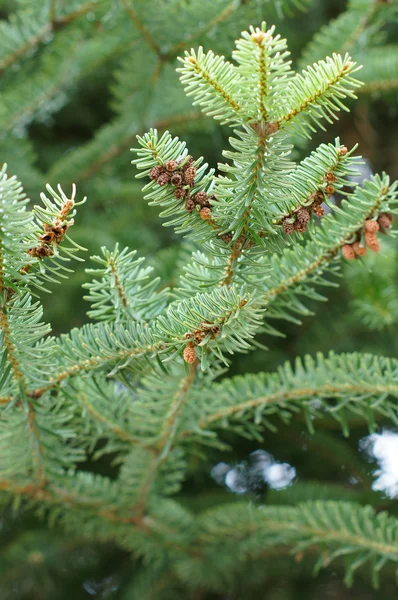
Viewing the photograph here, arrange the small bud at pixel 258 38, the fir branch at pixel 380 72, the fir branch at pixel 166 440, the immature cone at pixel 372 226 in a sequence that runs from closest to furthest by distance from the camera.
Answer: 1. the small bud at pixel 258 38
2. the immature cone at pixel 372 226
3. the fir branch at pixel 166 440
4. the fir branch at pixel 380 72

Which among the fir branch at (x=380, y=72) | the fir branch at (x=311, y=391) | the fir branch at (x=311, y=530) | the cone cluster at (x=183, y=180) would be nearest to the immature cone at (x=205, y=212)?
the cone cluster at (x=183, y=180)

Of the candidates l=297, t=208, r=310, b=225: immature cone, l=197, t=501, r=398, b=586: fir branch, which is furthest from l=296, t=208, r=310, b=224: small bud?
l=197, t=501, r=398, b=586: fir branch

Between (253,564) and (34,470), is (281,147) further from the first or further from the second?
(253,564)

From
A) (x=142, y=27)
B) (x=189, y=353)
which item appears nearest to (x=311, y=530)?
(x=189, y=353)

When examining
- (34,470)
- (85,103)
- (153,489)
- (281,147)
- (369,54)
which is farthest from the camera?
(85,103)

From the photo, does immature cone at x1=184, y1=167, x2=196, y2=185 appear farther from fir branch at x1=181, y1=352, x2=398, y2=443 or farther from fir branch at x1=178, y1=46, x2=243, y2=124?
fir branch at x1=181, y1=352, x2=398, y2=443

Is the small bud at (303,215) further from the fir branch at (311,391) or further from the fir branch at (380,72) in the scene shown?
the fir branch at (380,72)

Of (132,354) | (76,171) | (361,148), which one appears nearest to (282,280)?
(132,354)
